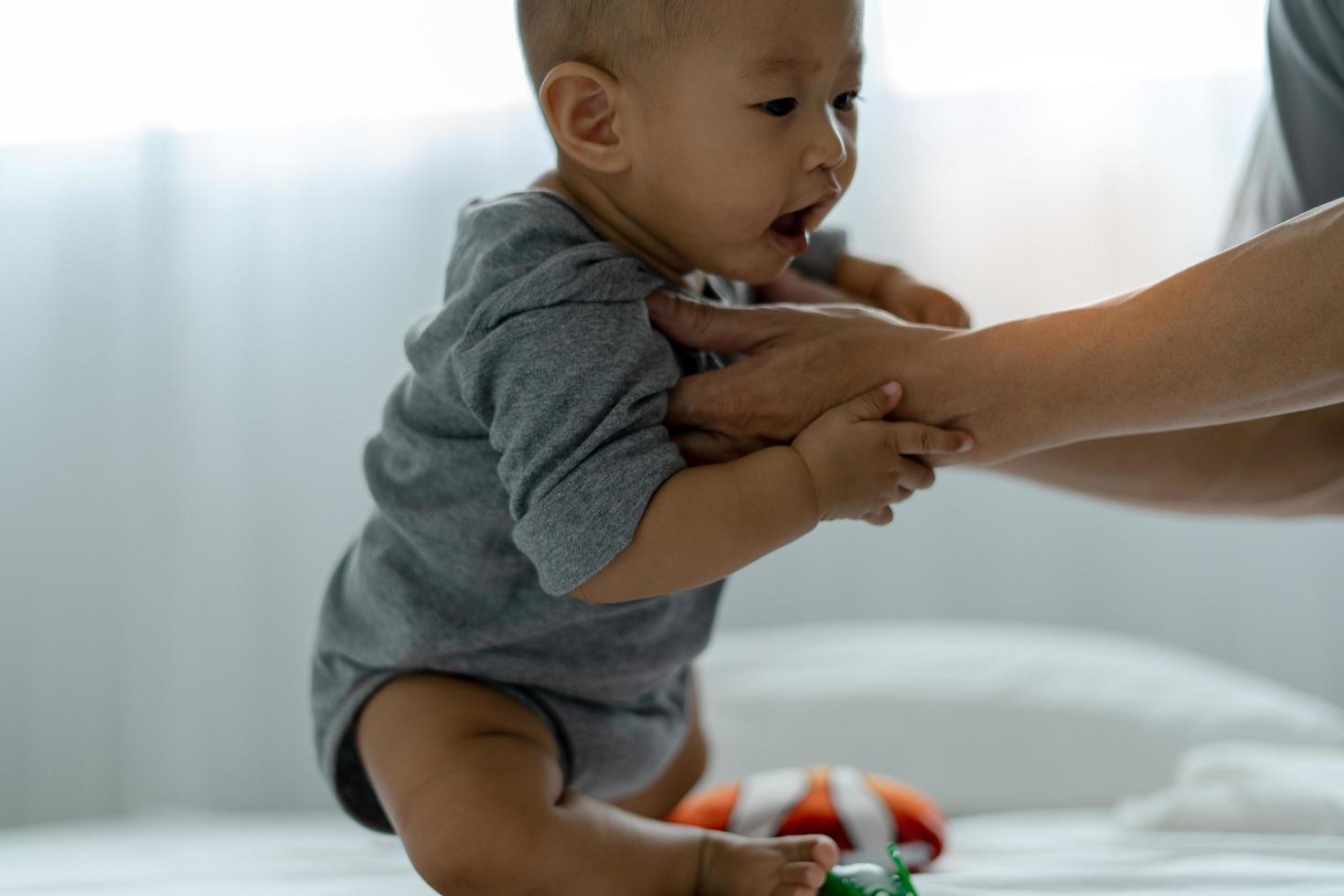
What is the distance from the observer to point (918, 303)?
96 cm

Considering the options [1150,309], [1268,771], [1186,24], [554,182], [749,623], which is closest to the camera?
[1150,309]

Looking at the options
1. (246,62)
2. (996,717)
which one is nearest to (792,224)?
(996,717)

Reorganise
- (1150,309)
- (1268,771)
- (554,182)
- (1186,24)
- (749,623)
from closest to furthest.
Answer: (1150,309)
(554,182)
(1268,771)
(1186,24)
(749,623)

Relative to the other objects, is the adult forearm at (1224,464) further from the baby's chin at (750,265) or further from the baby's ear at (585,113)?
the baby's ear at (585,113)

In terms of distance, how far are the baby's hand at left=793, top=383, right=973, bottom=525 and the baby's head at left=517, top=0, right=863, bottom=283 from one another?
13cm

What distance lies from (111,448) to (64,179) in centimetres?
39

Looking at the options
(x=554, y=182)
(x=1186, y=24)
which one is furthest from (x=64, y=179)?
(x=1186, y=24)

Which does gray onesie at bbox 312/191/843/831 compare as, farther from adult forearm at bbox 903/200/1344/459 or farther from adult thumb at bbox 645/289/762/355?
adult forearm at bbox 903/200/1344/459

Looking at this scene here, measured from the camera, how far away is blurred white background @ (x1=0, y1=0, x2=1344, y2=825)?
181 cm

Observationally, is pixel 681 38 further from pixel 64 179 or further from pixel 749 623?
pixel 64 179

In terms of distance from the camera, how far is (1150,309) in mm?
718

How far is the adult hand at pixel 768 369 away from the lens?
0.77 metres

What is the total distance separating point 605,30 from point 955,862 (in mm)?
640

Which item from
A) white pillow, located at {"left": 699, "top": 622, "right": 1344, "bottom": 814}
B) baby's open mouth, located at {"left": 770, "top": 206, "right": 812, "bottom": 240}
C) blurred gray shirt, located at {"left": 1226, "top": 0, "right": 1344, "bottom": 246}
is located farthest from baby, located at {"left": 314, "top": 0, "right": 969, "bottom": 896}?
white pillow, located at {"left": 699, "top": 622, "right": 1344, "bottom": 814}
